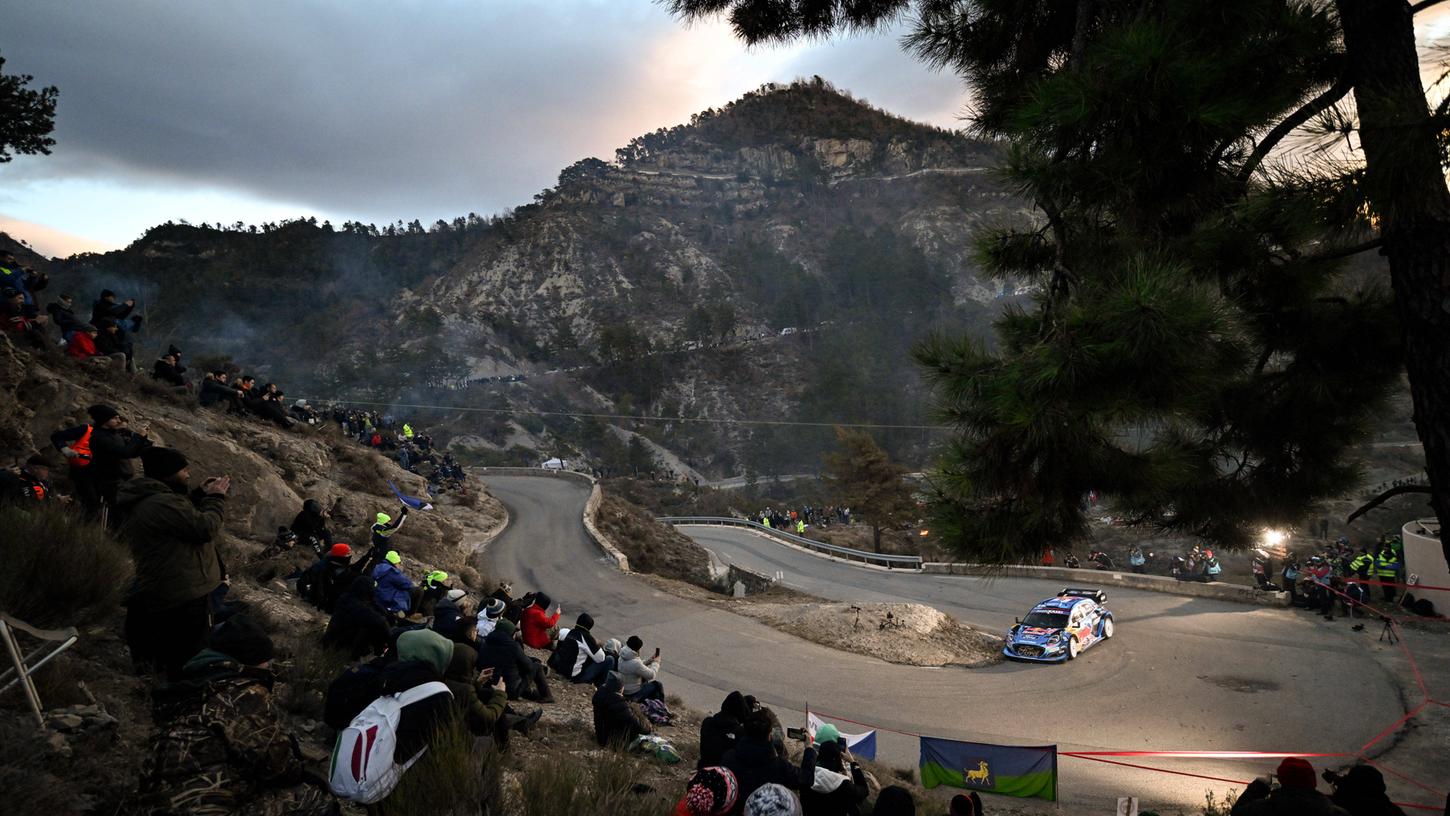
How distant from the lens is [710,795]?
4.50m

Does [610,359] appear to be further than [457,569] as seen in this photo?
Yes

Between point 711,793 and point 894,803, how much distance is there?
123 centimetres

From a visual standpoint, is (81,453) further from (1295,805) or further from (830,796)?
(1295,805)

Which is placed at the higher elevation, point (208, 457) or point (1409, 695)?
point (208, 457)

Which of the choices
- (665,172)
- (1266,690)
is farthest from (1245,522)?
(665,172)

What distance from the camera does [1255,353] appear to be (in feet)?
19.3

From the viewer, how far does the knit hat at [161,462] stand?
4.93 meters

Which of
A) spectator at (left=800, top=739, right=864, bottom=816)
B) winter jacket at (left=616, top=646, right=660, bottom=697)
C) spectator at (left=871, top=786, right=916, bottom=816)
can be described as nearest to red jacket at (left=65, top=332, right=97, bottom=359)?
winter jacket at (left=616, top=646, right=660, bottom=697)

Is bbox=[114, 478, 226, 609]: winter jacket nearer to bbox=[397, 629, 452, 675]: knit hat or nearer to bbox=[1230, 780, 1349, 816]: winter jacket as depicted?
bbox=[397, 629, 452, 675]: knit hat

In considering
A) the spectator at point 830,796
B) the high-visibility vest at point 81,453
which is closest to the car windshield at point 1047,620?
the spectator at point 830,796

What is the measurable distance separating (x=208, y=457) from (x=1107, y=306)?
15503mm

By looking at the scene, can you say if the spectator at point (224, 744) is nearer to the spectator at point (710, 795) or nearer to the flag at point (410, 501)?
the spectator at point (710, 795)

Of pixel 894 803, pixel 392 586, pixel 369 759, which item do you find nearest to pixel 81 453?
pixel 392 586

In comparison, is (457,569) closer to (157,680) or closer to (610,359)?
(157,680)
